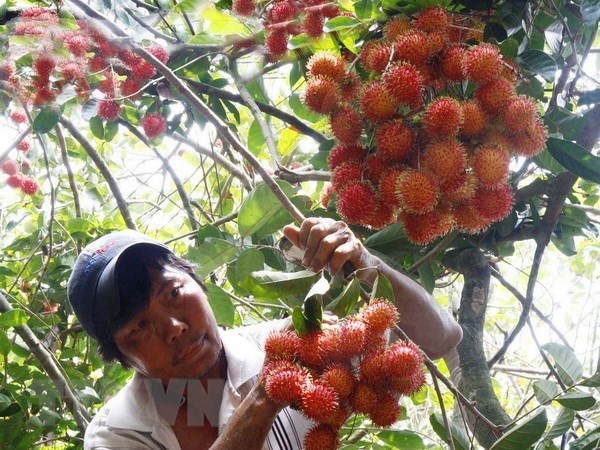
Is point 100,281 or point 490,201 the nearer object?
point 490,201

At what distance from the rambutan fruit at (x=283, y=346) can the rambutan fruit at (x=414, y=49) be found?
1.65 feet

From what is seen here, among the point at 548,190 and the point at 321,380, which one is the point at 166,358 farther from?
the point at 548,190

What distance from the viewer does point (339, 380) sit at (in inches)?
35.6

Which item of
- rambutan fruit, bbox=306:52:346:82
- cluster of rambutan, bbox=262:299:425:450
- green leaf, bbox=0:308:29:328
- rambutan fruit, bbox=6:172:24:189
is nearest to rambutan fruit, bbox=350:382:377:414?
cluster of rambutan, bbox=262:299:425:450

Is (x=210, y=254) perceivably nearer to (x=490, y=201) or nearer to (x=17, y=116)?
(x=490, y=201)

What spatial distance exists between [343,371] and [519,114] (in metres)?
0.51

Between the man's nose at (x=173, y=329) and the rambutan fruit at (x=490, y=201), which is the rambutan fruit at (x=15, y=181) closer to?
the man's nose at (x=173, y=329)

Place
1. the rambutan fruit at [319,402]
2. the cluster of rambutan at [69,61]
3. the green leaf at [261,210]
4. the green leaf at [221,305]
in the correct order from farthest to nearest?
the cluster of rambutan at [69,61], the green leaf at [221,305], the green leaf at [261,210], the rambutan fruit at [319,402]

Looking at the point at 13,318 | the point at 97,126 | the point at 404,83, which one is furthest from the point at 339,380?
the point at 97,126

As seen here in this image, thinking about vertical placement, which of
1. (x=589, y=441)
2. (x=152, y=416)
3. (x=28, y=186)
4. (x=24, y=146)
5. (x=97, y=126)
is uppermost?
(x=589, y=441)

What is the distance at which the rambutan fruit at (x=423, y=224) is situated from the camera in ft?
3.77

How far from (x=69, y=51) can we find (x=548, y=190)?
1293 mm

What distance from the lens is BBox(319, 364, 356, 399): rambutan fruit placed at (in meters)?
0.90

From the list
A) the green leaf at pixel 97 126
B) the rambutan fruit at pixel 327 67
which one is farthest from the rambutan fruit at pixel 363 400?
the green leaf at pixel 97 126
